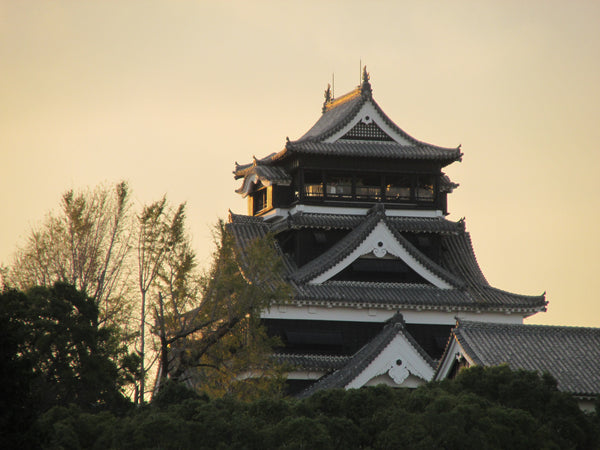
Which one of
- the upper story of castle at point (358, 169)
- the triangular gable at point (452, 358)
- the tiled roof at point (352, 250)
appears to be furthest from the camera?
the upper story of castle at point (358, 169)

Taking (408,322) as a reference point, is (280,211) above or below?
above

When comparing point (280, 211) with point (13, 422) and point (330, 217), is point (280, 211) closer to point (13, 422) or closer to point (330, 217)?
point (330, 217)

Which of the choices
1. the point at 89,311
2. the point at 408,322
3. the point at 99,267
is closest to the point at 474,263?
the point at 408,322

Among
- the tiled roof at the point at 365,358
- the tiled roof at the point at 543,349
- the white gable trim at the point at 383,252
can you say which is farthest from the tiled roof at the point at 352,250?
the tiled roof at the point at 543,349

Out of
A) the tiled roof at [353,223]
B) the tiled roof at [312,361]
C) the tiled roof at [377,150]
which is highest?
the tiled roof at [377,150]

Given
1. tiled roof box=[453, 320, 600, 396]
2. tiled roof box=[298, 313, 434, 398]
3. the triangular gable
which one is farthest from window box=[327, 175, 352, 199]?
the triangular gable

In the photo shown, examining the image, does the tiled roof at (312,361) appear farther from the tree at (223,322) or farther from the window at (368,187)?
the window at (368,187)

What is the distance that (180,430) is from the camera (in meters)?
22.3

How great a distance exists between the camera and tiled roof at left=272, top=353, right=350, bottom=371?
38375mm

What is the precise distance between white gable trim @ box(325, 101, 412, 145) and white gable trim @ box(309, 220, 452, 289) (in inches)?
179

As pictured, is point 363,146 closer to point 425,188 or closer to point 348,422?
point 425,188

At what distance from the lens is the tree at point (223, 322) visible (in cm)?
2861

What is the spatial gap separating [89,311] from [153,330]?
8.05 ft

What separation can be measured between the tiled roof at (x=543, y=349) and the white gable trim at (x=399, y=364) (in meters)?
5.48
